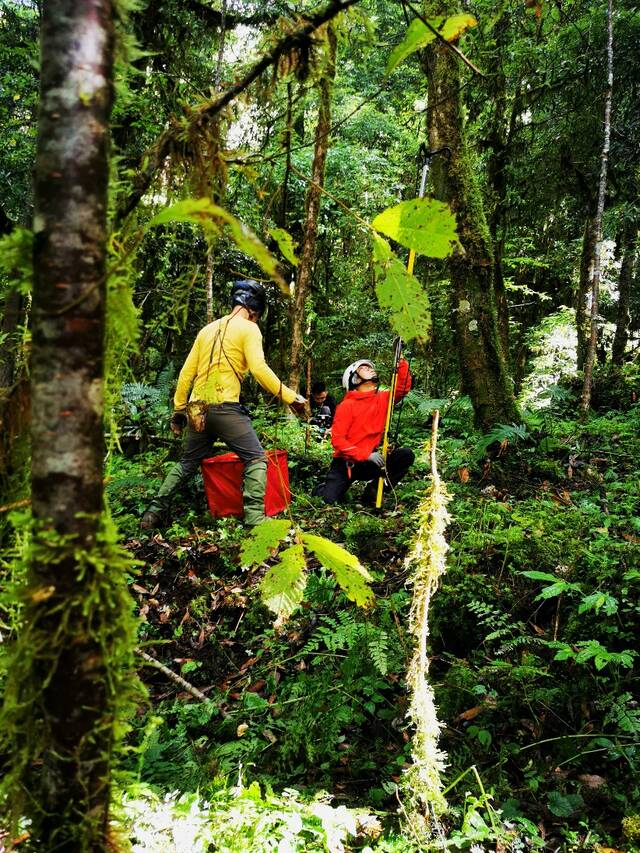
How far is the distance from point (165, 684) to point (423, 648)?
2.30 metres

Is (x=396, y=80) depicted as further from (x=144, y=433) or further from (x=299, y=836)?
(x=299, y=836)

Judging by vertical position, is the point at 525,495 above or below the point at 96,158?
below

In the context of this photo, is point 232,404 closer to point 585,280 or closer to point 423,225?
point 423,225

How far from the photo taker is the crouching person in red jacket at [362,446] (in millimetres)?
5828

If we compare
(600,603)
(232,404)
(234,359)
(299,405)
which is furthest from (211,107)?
(232,404)

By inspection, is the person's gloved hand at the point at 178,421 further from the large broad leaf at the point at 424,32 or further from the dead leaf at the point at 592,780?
the large broad leaf at the point at 424,32

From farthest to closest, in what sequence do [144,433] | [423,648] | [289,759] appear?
[144,433], [289,759], [423,648]

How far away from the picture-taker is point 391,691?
126 inches

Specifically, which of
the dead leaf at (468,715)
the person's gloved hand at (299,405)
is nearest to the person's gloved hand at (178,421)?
the person's gloved hand at (299,405)

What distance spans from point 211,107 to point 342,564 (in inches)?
44.5

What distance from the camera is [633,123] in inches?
340

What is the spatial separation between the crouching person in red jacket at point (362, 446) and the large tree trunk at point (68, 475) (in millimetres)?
4874

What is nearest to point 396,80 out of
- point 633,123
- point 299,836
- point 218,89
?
point 633,123

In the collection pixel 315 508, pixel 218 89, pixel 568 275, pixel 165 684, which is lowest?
pixel 165 684
